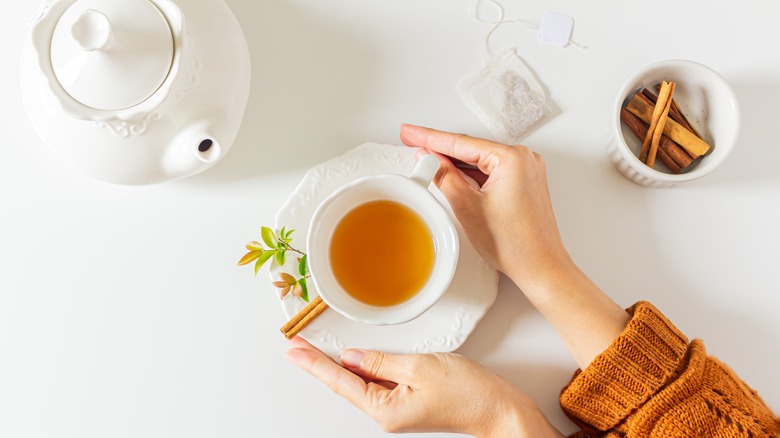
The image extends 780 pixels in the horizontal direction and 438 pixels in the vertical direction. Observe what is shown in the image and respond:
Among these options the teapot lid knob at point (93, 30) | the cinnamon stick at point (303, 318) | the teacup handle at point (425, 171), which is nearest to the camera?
the teapot lid knob at point (93, 30)

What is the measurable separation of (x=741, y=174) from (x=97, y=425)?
113cm

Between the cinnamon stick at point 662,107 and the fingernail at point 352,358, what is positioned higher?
the cinnamon stick at point 662,107

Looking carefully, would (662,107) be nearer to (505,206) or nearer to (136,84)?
(505,206)

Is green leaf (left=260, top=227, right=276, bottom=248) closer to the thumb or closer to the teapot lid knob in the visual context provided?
the thumb

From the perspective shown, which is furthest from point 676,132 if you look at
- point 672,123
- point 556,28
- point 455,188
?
point 455,188

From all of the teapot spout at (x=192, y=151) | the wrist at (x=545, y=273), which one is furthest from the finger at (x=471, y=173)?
the teapot spout at (x=192, y=151)

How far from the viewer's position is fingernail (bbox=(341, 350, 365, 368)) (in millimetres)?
844

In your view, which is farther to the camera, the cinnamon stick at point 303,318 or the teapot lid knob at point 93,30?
the cinnamon stick at point 303,318

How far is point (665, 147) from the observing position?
87 cm

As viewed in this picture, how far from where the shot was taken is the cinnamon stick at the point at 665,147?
0.87 metres

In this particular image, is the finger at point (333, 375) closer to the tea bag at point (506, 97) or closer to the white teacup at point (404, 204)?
the white teacup at point (404, 204)

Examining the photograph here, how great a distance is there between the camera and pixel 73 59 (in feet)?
2.15

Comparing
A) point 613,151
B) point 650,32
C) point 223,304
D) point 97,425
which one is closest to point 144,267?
point 223,304

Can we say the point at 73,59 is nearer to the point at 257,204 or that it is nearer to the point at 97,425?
the point at 257,204
